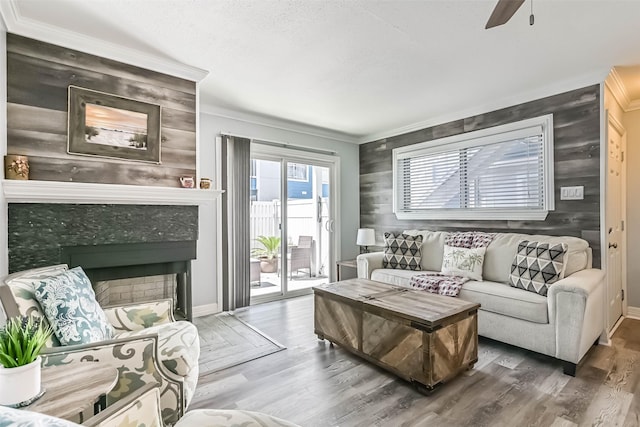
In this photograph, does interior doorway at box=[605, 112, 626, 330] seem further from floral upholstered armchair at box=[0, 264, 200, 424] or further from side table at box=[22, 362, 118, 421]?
side table at box=[22, 362, 118, 421]

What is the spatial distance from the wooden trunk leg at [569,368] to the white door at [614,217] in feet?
3.50

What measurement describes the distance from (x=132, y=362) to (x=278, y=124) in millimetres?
3486

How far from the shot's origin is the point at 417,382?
2.07 m

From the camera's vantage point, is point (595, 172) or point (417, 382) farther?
point (595, 172)

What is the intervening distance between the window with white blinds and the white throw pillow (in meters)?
0.62

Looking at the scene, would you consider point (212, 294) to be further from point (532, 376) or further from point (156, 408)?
point (532, 376)

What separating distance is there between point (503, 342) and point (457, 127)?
8.32ft

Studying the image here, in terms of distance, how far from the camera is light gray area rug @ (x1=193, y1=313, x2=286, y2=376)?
254cm

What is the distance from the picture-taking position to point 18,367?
0.96 m

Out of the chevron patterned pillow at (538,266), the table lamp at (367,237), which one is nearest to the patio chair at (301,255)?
the table lamp at (367,237)

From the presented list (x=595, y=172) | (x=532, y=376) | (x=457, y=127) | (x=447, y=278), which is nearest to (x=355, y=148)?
(x=457, y=127)

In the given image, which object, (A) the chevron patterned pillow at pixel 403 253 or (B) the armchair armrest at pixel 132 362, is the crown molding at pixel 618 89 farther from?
(B) the armchair armrest at pixel 132 362

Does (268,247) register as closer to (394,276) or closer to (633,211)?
(394,276)

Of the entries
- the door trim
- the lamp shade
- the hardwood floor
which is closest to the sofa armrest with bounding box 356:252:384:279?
the lamp shade
